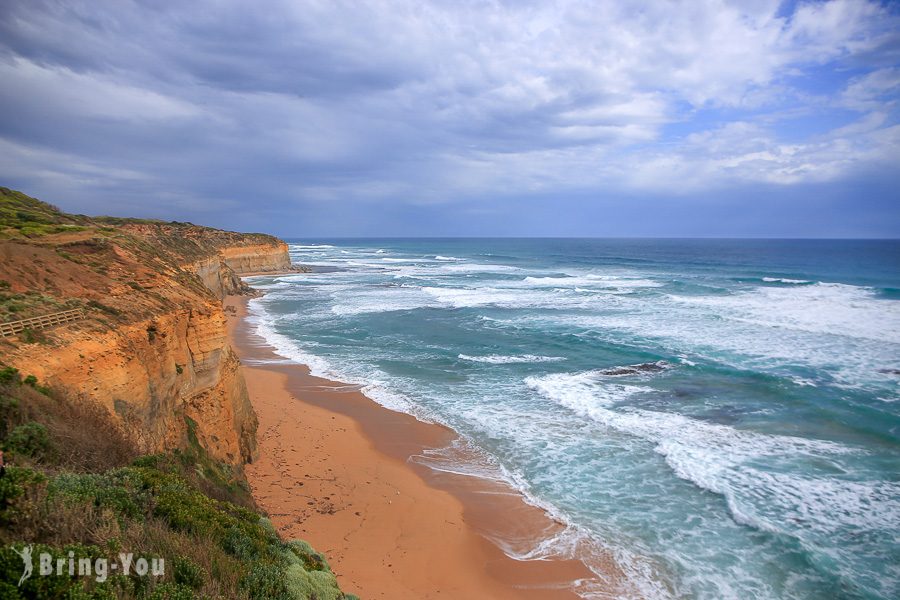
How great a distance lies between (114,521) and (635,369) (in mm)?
19464

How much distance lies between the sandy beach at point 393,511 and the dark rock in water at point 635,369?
28.1ft

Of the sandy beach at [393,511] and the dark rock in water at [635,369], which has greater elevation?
the dark rock in water at [635,369]

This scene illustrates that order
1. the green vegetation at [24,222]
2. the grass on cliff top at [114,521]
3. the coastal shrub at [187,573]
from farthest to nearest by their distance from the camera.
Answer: the green vegetation at [24,222]
the coastal shrub at [187,573]
the grass on cliff top at [114,521]

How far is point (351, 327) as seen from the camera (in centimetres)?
3041

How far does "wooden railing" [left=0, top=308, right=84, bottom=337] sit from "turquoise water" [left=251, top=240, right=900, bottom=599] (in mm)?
8916

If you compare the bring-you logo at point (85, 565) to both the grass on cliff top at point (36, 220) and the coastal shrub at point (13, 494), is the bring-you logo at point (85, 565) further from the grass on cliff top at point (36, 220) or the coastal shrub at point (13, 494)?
the grass on cliff top at point (36, 220)

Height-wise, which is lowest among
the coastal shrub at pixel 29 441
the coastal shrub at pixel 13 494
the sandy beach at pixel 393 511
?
the sandy beach at pixel 393 511

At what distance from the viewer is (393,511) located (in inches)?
434

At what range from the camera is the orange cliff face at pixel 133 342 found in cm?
827

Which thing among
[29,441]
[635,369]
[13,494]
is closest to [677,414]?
[635,369]

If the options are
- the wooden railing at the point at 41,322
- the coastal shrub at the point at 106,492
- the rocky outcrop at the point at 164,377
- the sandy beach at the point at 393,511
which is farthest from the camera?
the sandy beach at the point at 393,511

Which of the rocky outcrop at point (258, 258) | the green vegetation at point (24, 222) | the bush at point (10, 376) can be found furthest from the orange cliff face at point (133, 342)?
the rocky outcrop at point (258, 258)

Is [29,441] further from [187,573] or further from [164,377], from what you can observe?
[164,377]

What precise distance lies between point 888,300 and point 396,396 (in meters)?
39.2
